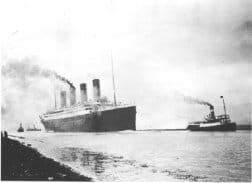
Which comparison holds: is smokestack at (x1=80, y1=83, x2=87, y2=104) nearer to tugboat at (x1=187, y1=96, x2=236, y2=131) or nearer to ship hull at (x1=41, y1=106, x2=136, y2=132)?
ship hull at (x1=41, y1=106, x2=136, y2=132)

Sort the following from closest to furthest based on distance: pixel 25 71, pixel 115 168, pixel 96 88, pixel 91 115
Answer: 1. pixel 115 168
2. pixel 96 88
3. pixel 25 71
4. pixel 91 115

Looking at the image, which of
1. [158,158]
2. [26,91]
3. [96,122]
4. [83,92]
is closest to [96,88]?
[83,92]

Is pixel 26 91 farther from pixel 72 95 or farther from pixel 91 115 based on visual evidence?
pixel 91 115

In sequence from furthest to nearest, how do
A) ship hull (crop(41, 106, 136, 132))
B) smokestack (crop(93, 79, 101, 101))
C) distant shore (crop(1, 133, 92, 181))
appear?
ship hull (crop(41, 106, 136, 132)) < smokestack (crop(93, 79, 101, 101)) < distant shore (crop(1, 133, 92, 181))

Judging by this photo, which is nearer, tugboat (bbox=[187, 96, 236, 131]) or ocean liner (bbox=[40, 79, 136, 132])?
tugboat (bbox=[187, 96, 236, 131])

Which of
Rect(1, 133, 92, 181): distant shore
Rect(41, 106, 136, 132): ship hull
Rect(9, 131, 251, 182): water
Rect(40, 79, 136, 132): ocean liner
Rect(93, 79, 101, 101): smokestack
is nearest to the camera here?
Rect(9, 131, 251, 182): water

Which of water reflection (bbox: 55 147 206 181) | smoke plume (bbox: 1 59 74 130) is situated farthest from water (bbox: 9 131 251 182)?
smoke plume (bbox: 1 59 74 130)

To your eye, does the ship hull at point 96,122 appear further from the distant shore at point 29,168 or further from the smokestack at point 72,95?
the distant shore at point 29,168
